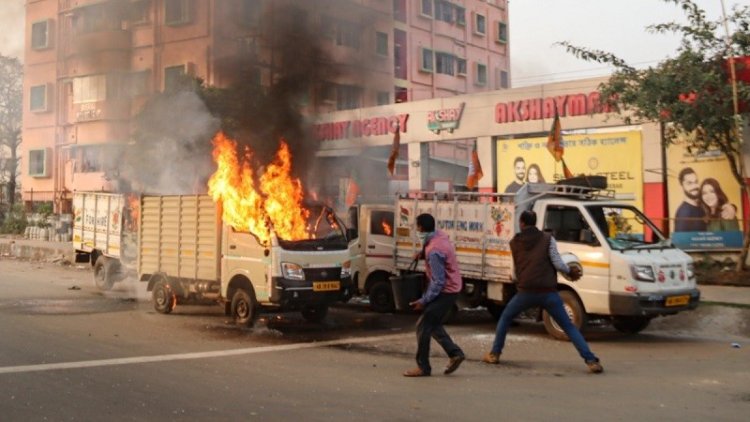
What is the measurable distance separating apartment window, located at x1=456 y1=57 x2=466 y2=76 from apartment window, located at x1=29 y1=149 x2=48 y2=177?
2346cm

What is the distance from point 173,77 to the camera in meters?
16.0

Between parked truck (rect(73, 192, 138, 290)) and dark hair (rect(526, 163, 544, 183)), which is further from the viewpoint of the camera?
dark hair (rect(526, 163, 544, 183))

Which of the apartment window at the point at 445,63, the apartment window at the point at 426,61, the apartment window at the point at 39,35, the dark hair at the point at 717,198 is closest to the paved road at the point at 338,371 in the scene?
the dark hair at the point at 717,198

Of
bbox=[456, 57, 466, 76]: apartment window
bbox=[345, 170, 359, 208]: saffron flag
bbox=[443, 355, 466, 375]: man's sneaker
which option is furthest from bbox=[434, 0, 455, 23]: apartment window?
bbox=[443, 355, 466, 375]: man's sneaker

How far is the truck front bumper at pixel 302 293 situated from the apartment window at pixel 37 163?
99.4ft

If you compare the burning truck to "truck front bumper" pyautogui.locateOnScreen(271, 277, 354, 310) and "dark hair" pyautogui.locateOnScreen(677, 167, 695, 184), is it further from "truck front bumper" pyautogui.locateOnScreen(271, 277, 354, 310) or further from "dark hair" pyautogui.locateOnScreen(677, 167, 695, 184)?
"dark hair" pyautogui.locateOnScreen(677, 167, 695, 184)

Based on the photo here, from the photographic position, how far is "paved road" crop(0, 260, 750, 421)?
5602mm

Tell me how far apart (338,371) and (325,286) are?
3.06 meters

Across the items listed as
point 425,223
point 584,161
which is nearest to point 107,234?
point 425,223

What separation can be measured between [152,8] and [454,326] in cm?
992

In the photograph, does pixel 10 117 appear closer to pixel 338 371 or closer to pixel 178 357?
pixel 178 357

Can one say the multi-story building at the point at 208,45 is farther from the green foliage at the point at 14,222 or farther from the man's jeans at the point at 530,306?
the green foliage at the point at 14,222

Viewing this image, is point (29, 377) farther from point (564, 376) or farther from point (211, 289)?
point (564, 376)

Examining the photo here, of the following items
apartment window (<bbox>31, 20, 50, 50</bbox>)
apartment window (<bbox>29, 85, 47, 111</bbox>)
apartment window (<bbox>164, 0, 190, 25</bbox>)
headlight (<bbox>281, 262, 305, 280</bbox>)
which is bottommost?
headlight (<bbox>281, 262, 305, 280</bbox>)
